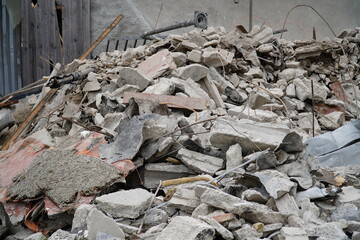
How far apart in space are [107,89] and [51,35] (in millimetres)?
3427

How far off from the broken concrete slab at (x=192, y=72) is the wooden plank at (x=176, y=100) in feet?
2.28

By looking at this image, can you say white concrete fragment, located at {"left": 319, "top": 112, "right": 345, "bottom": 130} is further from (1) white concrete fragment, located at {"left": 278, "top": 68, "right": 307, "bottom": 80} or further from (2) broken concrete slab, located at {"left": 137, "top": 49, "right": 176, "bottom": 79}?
(2) broken concrete slab, located at {"left": 137, "top": 49, "right": 176, "bottom": 79}

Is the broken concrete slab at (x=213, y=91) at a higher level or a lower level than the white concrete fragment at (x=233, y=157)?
lower

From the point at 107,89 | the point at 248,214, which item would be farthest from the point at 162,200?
the point at 107,89

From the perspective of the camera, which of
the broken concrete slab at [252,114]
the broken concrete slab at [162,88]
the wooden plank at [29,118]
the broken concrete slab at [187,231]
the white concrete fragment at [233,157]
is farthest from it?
the wooden plank at [29,118]

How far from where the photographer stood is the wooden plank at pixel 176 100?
5.13 meters

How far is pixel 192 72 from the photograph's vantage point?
5863 millimetres

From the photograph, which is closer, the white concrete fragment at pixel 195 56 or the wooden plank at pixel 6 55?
the white concrete fragment at pixel 195 56

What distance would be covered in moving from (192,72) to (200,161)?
80.1 inches

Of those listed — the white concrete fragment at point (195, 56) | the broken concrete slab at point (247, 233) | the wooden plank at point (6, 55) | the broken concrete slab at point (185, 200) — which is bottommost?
the wooden plank at point (6, 55)

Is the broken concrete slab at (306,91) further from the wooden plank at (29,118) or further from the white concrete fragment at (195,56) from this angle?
the wooden plank at (29,118)

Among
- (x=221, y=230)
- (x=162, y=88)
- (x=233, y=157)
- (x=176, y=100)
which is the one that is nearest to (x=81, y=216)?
(x=221, y=230)

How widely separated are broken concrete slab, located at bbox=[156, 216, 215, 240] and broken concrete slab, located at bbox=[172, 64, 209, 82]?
318 centimetres

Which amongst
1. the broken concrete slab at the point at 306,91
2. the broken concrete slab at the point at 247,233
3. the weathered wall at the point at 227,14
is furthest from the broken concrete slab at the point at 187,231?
the weathered wall at the point at 227,14
